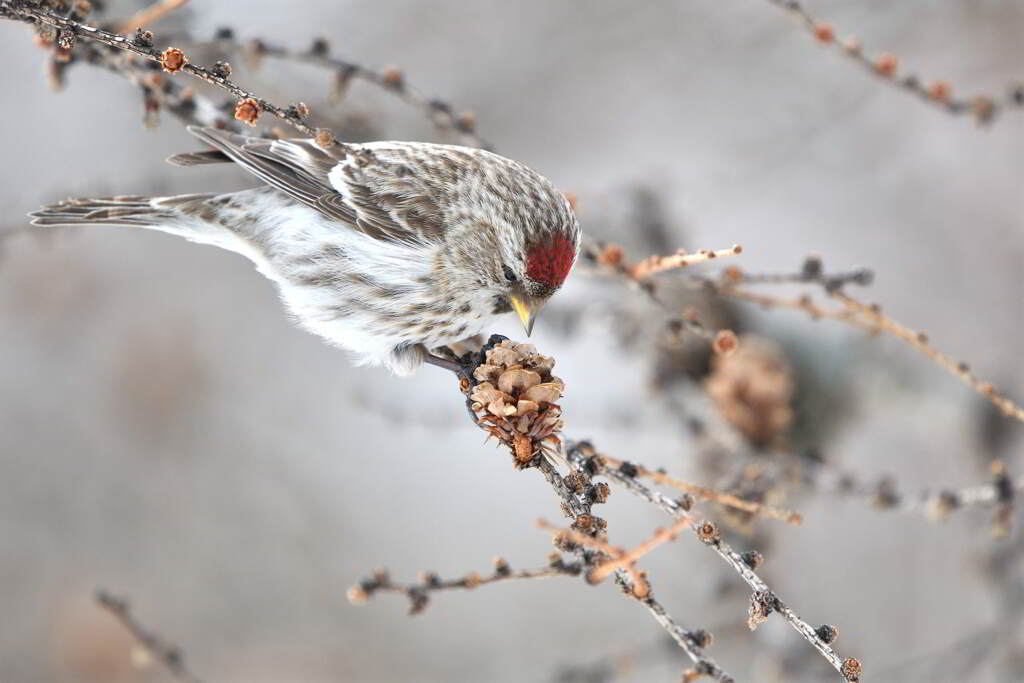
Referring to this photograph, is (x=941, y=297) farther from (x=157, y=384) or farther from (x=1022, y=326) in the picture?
(x=157, y=384)

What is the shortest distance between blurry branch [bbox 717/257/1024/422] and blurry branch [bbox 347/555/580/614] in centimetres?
69

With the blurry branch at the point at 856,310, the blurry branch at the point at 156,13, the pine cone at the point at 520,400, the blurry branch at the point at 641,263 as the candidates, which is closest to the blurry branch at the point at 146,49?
the blurry branch at the point at 156,13

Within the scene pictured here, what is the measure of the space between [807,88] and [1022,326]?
1549 millimetres

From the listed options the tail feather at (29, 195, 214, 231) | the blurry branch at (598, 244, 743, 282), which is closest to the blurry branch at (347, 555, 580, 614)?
the blurry branch at (598, 244, 743, 282)

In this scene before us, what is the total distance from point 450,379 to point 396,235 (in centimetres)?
244

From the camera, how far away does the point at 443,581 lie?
4.98 feet

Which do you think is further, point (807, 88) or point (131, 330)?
point (131, 330)

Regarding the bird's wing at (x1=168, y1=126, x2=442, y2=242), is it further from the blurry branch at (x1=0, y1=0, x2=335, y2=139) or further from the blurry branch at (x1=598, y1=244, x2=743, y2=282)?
the blurry branch at (x1=0, y1=0, x2=335, y2=139)

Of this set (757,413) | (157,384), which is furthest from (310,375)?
(757,413)

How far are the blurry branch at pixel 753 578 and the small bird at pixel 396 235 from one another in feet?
2.32

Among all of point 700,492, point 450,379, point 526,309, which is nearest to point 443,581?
point 700,492

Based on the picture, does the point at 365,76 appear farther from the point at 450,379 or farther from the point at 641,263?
the point at 450,379

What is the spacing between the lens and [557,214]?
2055mm

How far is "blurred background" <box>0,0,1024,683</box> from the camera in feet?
14.7
